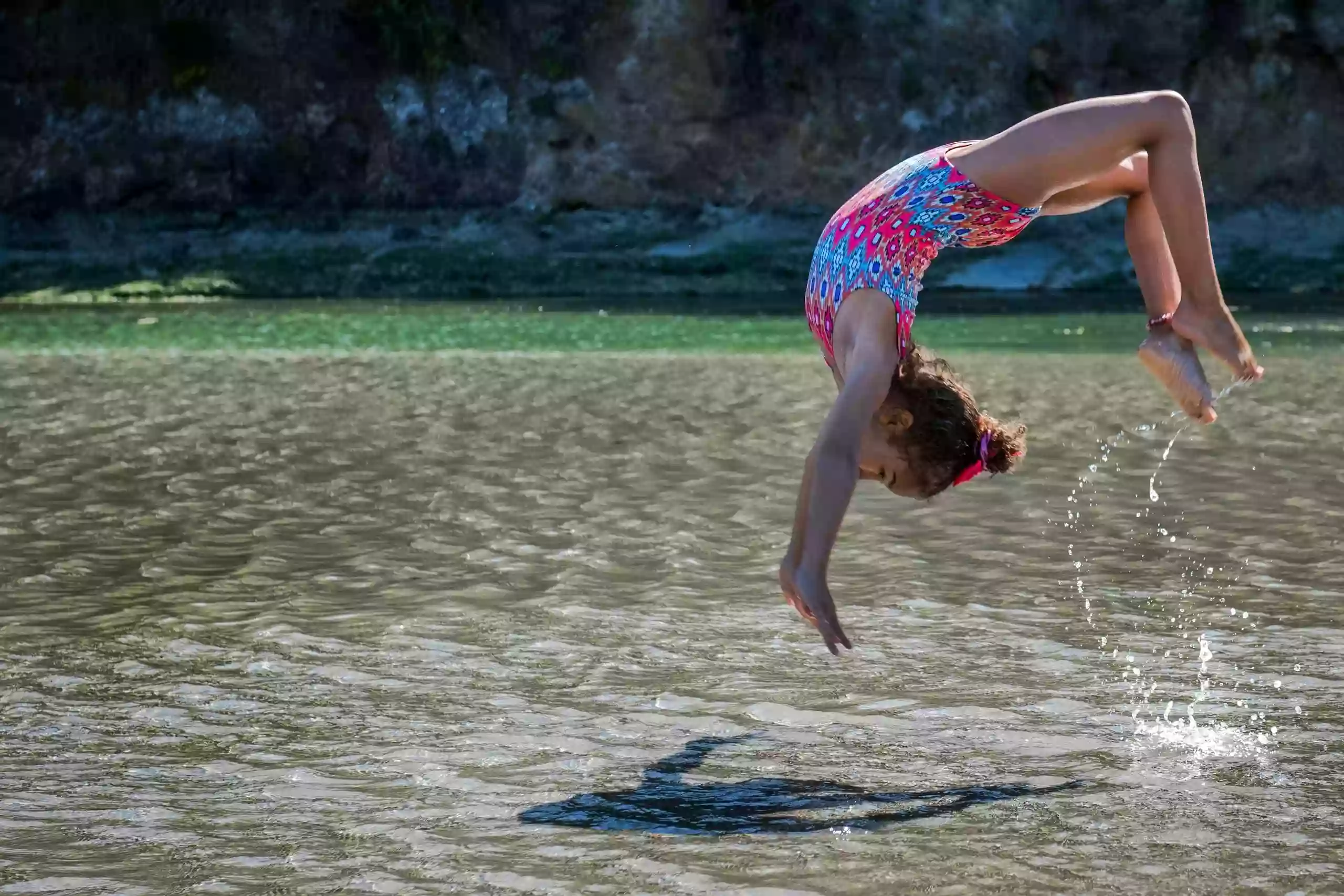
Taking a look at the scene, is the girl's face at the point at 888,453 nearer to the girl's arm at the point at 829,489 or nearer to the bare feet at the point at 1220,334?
the girl's arm at the point at 829,489

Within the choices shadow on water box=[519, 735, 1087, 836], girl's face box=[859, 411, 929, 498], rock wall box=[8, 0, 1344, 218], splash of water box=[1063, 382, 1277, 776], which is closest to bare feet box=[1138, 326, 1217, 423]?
splash of water box=[1063, 382, 1277, 776]

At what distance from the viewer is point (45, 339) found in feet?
56.7

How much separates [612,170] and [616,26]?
8.31 ft

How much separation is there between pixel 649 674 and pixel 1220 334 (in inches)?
65.8

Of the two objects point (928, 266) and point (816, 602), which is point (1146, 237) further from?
point (816, 602)

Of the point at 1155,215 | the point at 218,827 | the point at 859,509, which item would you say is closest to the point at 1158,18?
the point at 859,509

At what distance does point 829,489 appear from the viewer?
390cm

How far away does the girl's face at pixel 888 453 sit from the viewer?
4043 millimetres

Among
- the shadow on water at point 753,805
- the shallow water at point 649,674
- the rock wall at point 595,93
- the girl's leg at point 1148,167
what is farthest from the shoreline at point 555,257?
the shadow on water at point 753,805

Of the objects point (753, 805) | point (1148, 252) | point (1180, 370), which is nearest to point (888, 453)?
point (753, 805)

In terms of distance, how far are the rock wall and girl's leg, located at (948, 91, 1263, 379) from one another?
79.6 ft

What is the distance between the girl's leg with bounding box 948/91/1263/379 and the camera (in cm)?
447

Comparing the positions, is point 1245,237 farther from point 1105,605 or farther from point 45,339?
point 1105,605

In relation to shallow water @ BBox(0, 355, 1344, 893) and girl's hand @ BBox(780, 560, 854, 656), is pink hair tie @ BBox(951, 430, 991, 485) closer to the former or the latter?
girl's hand @ BBox(780, 560, 854, 656)
